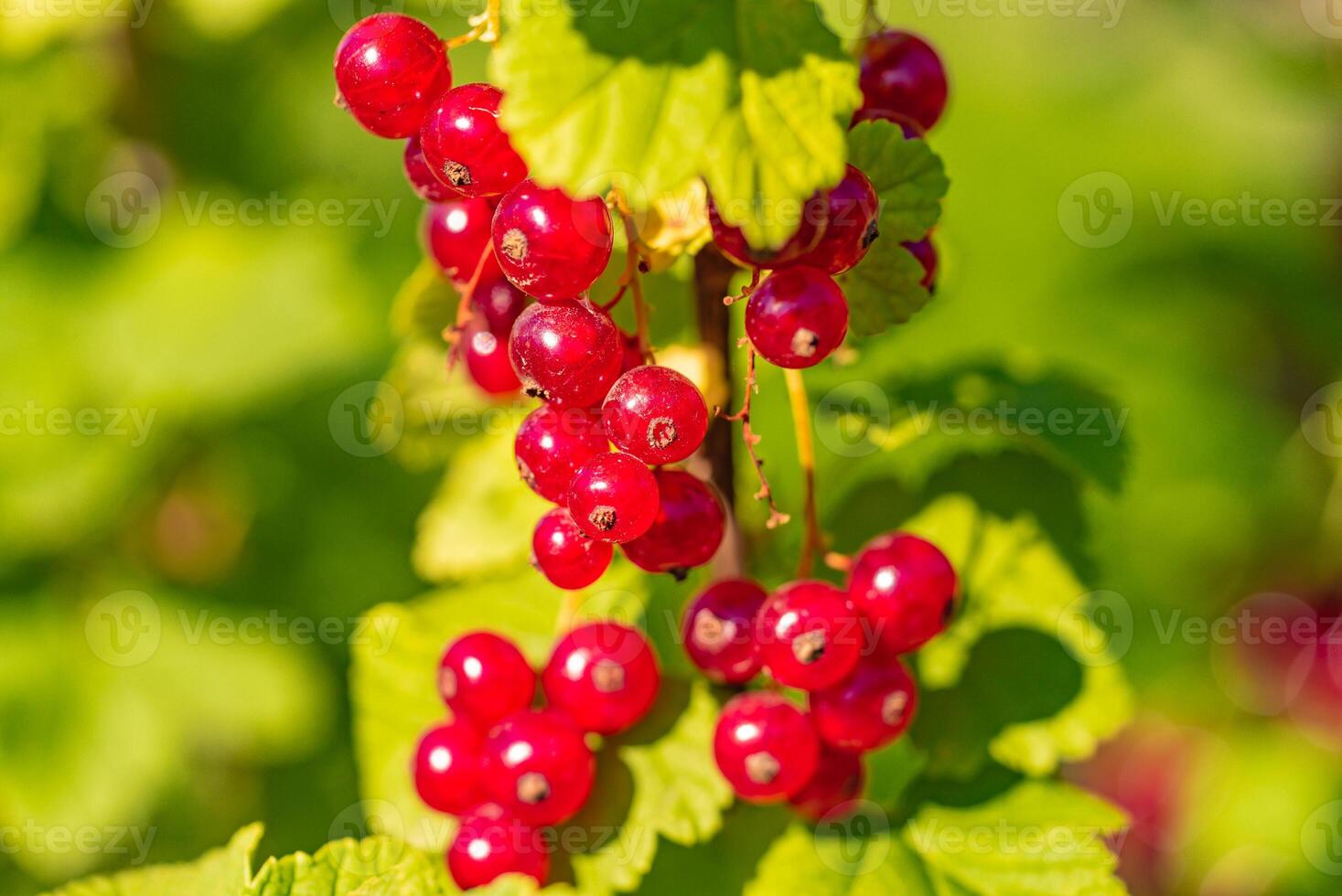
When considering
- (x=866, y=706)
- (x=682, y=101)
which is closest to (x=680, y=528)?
(x=866, y=706)

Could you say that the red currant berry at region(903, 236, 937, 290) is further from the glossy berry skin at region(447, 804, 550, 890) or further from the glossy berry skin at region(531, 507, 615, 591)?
the glossy berry skin at region(447, 804, 550, 890)

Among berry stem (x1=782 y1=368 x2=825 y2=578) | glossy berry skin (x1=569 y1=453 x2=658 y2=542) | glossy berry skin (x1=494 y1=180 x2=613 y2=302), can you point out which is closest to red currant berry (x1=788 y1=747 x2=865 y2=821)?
berry stem (x1=782 y1=368 x2=825 y2=578)

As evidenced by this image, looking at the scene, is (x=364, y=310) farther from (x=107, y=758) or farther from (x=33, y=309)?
(x=107, y=758)

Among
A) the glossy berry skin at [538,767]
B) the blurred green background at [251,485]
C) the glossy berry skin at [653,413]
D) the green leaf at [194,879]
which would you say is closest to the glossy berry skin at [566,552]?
the glossy berry skin at [653,413]

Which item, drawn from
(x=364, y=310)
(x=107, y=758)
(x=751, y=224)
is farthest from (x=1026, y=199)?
(x=751, y=224)

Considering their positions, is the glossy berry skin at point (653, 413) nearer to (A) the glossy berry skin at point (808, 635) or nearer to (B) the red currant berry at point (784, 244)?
(B) the red currant berry at point (784, 244)

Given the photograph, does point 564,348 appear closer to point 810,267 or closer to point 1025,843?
point 810,267
